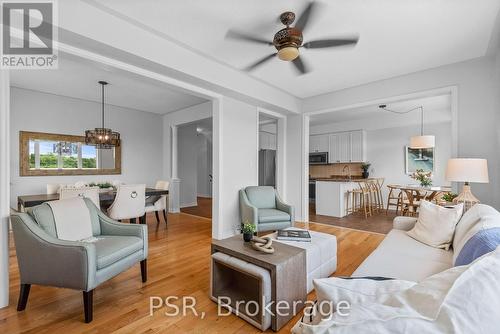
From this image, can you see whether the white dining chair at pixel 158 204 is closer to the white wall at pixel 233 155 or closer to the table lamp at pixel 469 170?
the white wall at pixel 233 155

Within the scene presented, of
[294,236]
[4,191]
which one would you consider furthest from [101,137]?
[294,236]

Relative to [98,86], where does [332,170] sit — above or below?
below

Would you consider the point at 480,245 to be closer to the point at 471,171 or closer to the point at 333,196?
the point at 471,171

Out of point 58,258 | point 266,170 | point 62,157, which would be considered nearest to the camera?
point 58,258

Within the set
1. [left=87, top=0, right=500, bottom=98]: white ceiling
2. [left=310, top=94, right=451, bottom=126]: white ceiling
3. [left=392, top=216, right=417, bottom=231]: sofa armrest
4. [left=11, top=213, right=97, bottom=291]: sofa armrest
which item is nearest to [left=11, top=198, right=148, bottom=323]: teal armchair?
[left=11, top=213, right=97, bottom=291]: sofa armrest

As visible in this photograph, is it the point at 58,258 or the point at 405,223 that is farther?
the point at 405,223

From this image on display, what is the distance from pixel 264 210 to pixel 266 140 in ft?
13.4

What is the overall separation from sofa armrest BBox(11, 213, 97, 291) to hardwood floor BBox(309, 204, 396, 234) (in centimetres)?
408

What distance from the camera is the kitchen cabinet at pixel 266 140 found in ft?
24.6

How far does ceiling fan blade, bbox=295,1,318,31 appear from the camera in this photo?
208 cm

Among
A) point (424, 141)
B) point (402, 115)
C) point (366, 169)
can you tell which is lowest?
point (366, 169)

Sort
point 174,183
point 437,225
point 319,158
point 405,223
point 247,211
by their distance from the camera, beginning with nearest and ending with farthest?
point 437,225
point 405,223
point 247,211
point 174,183
point 319,158

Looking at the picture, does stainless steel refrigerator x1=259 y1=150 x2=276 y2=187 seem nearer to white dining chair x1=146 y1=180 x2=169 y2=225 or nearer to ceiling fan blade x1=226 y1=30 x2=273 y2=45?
white dining chair x1=146 y1=180 x2=169 y2=225

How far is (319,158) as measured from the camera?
24.6 feet
